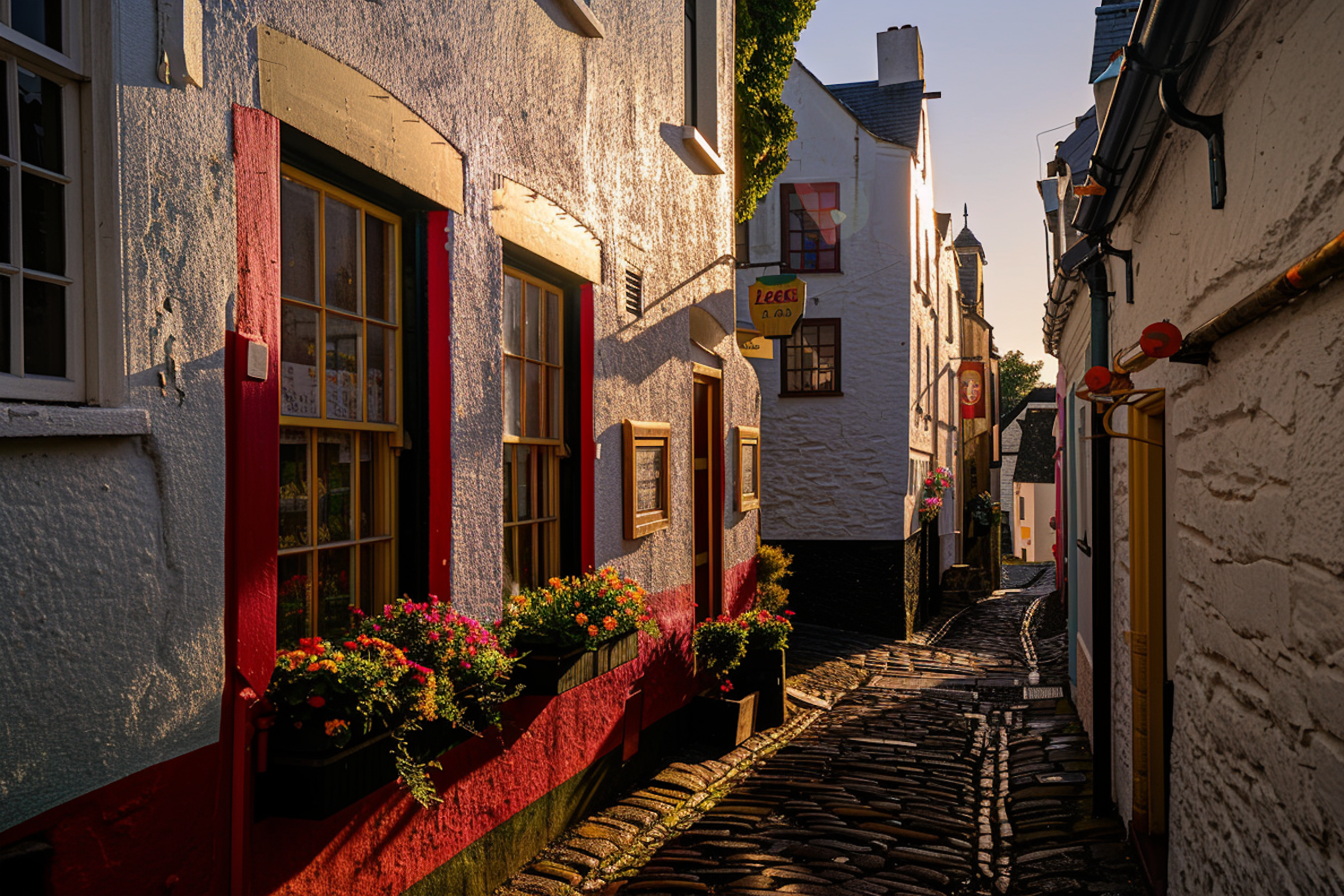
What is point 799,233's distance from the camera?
17.6m

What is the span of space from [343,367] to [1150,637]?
388 cm

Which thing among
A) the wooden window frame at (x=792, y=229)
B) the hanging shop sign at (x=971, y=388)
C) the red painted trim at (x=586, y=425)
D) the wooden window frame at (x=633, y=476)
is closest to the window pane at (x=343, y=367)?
the red painted trim at (x=586, y=425)

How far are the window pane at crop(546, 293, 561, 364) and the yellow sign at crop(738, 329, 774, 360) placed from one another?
5791 millimetres

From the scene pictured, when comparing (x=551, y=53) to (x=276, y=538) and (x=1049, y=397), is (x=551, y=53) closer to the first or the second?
(x=276, y=538)

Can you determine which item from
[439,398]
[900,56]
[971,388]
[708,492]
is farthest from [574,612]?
[971,388]

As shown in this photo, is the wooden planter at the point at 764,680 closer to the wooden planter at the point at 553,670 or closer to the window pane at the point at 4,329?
the wooden planter at the point at 553,670

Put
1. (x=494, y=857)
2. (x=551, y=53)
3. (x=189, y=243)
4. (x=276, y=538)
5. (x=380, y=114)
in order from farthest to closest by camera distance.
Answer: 1. (x=551, y=53)
2. (x=494, y=857)
3. (x=380, y=114)
4. (x=276, y=538)
5. (x=189, y=243)

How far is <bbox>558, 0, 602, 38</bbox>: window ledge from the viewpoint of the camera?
18.5ft

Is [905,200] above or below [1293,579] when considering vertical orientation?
above

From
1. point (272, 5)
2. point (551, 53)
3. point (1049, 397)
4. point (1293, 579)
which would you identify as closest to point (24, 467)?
point (272, 5)

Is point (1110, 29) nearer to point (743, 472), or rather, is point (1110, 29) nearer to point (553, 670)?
point (743, 472)

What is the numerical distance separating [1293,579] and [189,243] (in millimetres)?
2969

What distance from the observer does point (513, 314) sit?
5336 mm

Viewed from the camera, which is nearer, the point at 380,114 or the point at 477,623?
the point at 380,114
